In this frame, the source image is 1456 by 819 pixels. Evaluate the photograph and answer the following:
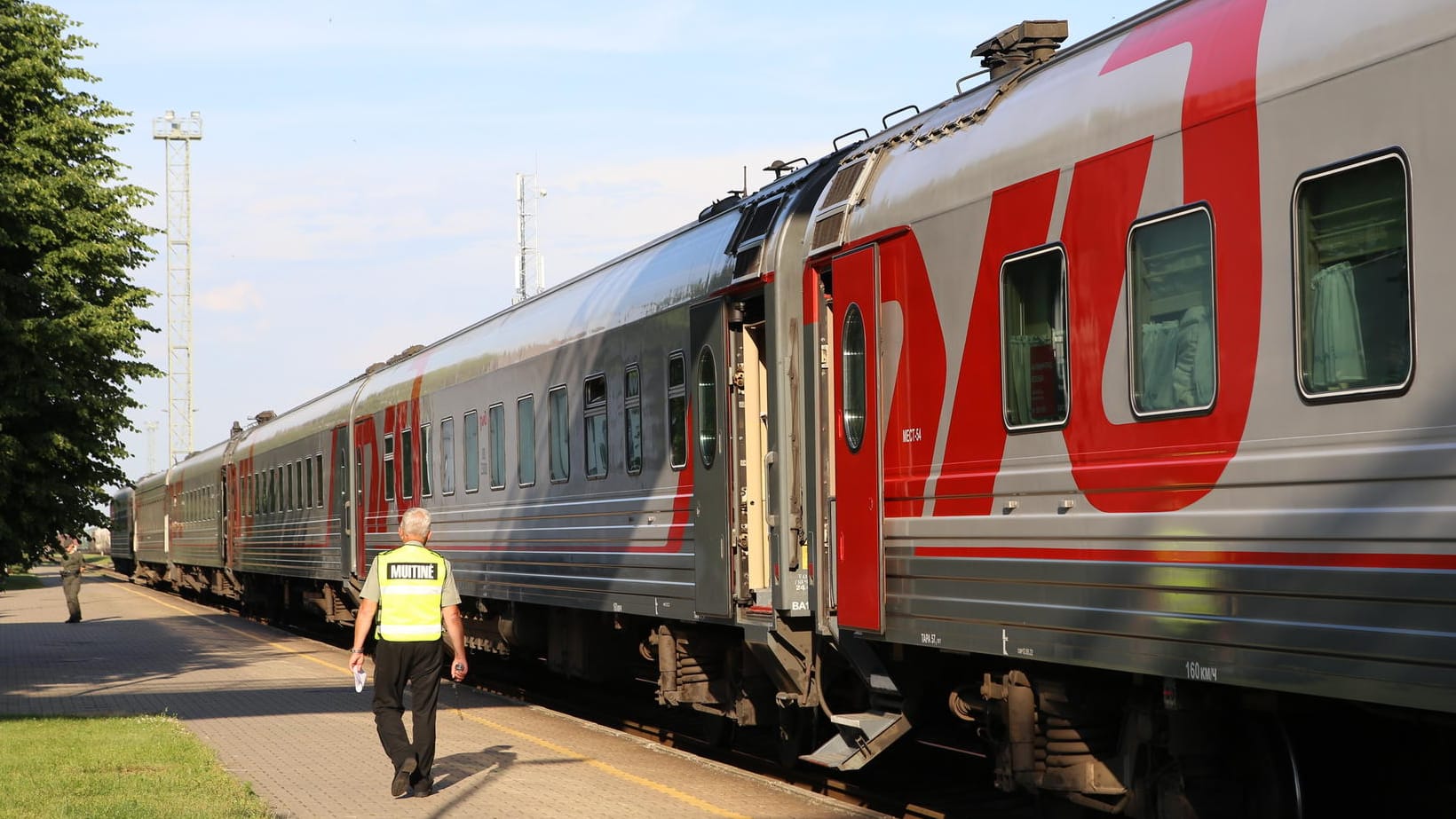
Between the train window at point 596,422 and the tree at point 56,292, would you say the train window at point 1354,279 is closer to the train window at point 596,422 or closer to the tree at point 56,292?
the train window at point 596,422

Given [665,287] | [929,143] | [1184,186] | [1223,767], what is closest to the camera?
[1184,186]

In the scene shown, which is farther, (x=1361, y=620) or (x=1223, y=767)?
(x=1223, y=767)

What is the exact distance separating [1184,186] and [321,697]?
12324mm

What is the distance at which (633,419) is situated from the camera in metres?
13.4

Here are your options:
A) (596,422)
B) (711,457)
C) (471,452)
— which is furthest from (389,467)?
(711,457)

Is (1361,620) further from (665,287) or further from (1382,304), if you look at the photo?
(665,287)

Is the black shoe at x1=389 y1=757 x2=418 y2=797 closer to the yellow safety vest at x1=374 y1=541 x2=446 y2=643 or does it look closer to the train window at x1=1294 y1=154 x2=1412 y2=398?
the yellow safety vest at x1=374 y1=541 x2=446 y2=643

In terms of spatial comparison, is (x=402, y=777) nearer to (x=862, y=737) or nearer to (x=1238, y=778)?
(x=862, y=737)

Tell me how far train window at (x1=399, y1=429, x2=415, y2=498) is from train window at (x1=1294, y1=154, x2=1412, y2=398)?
15874 mm

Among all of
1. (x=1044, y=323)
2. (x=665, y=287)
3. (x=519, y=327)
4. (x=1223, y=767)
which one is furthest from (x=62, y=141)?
(x=1223, y=767)

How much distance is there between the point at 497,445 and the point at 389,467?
17.4 feet

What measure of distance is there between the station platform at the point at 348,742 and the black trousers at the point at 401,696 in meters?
0.30

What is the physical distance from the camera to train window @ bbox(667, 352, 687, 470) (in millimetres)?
12273

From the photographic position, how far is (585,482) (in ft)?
47.4
